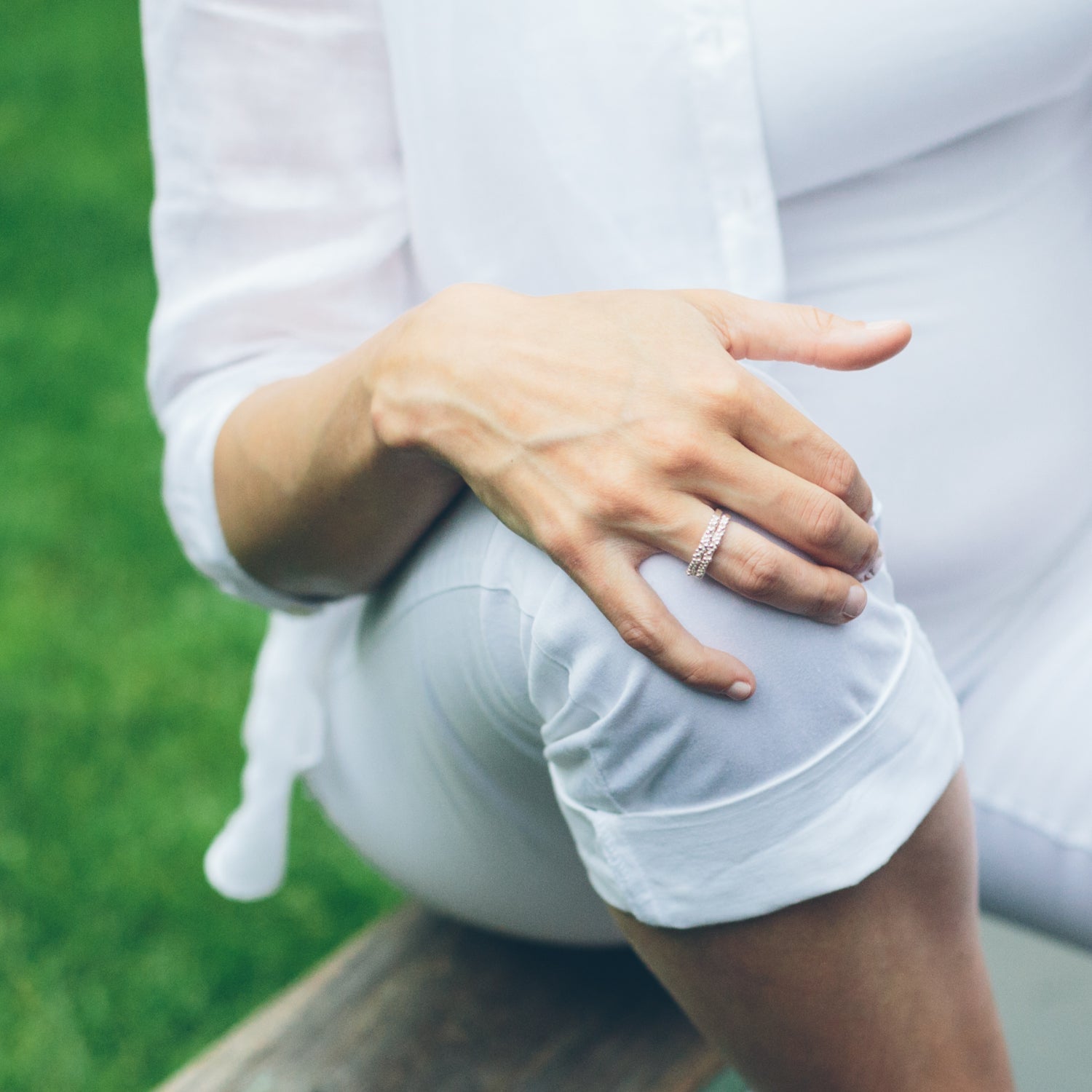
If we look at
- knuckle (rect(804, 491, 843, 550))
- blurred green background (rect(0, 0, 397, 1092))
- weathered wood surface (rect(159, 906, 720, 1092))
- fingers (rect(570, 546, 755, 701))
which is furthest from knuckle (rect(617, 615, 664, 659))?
blurred green background (rect(0, 0, 397, 1092))

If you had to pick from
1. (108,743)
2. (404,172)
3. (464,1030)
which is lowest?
(108,743)

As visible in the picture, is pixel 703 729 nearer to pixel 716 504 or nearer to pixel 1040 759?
pixel 716 504

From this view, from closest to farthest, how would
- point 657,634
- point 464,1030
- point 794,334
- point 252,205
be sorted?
point 657,634 < point 794,334 < point 252,205 < point 464,1030

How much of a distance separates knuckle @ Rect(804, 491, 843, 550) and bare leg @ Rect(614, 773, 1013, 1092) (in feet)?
0.56

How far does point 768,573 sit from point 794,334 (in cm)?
17

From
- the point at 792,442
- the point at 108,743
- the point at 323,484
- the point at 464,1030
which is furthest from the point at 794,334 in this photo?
the point at 108,743

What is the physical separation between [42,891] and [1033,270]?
55.4 inches

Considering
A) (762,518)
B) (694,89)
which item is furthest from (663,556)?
(694,89)

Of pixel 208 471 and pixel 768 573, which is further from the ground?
pixel 768 573

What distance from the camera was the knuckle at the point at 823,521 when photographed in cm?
66

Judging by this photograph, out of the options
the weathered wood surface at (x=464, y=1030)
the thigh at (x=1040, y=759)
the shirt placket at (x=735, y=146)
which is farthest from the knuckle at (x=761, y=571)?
the weathered wood surface at (x=464, y=1030)

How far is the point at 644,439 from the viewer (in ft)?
2.15

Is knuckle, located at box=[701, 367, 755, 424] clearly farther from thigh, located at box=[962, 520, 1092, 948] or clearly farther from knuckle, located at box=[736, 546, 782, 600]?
thigh, located at box=[962, 520, 1092, 948]

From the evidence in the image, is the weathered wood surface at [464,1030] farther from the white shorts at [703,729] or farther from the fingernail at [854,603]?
the fingernail at [854,603]
